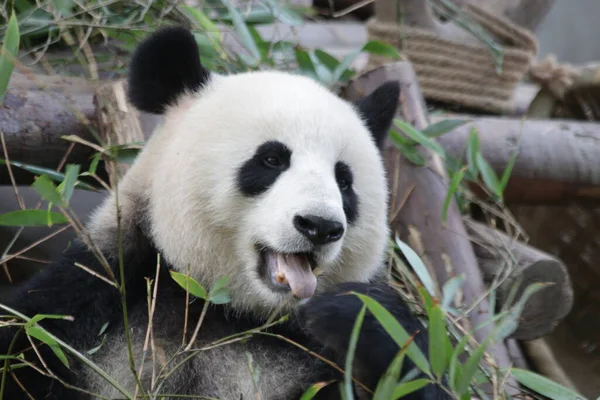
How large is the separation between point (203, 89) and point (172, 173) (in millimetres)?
314

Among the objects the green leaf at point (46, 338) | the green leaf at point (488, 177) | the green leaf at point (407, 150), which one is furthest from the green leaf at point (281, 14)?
the green leaf at point (46, 338)

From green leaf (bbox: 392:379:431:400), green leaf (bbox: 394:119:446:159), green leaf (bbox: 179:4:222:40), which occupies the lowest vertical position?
green leaf (bbox: 394:119:446:159)

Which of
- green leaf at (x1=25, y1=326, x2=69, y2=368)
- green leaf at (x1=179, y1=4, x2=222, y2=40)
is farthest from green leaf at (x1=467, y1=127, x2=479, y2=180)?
green leaf at (x1=25, y1=326, x2=69, y2=368)

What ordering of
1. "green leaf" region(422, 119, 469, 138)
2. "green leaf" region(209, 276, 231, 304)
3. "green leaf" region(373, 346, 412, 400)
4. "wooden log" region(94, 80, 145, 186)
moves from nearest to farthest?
"green leaf" region(373, 346, 412, 400) < "green leaf" region(209, 276, 231, 304) < "wooden log" region(94, 80, 145, 186) < "green leaf" region(422, 119, 469, 138)

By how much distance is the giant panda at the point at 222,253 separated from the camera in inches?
79.6

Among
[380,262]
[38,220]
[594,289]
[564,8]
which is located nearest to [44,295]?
[38,220]

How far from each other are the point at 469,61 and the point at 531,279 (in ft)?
5.76

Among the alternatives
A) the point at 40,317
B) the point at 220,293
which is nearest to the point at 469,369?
the point at 220,293

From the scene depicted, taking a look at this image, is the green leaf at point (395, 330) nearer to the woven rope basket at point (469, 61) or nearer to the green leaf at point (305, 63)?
the green leaf at point (305, 63)

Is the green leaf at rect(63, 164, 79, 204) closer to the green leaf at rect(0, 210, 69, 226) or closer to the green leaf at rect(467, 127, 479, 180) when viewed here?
the green leaf at rect(0, 210, 69, 226)

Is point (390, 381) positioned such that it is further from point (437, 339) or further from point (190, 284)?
point (190, 284)

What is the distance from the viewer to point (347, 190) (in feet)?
7.13

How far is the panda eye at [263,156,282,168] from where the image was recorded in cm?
209

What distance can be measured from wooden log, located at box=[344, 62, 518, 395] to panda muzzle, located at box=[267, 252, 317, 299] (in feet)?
3.07
